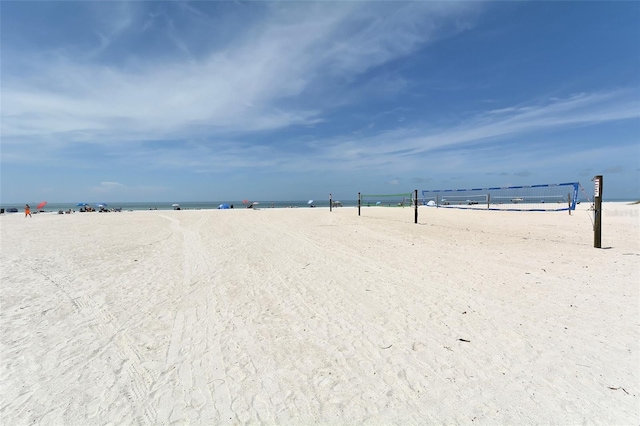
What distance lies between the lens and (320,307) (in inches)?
183

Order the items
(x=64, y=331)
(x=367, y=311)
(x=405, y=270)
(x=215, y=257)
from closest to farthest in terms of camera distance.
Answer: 1. (x=64, y=331)
2. (x=367, y=311)
3. (x=405, y=270)
4. (x=215, y=257)

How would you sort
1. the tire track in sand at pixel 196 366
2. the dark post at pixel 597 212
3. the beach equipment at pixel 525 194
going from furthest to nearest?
the beach equipment at pixel 525 194, the dark post at pixel 597 212, the tire track in sand at pixel 196 366

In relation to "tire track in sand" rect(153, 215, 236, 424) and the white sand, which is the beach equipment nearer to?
the white sand

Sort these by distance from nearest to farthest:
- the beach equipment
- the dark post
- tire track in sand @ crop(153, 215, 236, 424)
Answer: tire track in sand @ crop(153, 215, 236, 424) < the dark post < the beach equipment

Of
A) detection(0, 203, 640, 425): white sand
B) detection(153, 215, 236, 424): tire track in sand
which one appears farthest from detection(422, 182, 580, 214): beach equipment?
detection(153, 215, 236, 424): tire track in sand

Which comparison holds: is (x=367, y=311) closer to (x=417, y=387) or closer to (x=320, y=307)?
(x=320, y=307)

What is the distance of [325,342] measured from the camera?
3.60m

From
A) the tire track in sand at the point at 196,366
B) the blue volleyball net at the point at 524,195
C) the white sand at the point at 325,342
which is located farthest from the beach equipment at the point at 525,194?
the tire track in sand at the point at 196,366

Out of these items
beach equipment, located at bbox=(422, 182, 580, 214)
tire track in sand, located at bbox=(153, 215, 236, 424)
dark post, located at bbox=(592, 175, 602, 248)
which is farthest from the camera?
beach equipment, located at bbox=(422, 182, 580, 214)

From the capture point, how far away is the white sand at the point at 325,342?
8.30 feet

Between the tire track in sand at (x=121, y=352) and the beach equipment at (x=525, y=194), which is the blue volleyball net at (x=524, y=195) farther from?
the tire track in sand at (x=121, y=352)

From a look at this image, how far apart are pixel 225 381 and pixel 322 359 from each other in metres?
0.95

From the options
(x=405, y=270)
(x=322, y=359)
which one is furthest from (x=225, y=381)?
(x=405, y=270)

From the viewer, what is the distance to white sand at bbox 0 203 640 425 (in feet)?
8.30
